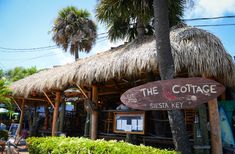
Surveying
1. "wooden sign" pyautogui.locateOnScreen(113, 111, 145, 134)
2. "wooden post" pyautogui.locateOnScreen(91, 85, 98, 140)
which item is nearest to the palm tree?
"wooden post" pyautogui.locateOnScreen(91, 85, 98, 140)

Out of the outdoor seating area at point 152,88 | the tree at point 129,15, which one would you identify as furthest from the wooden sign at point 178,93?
the tree at point 129,15

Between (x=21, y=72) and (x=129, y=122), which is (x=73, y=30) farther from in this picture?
(x=129, y=122)

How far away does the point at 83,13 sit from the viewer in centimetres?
2050

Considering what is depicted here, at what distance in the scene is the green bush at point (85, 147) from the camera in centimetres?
440

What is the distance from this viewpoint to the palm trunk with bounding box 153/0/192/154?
16.6 ft

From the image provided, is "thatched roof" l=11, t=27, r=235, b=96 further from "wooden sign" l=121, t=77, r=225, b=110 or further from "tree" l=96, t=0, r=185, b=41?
"wooden sign" l=121, t=77, r=225, b=110

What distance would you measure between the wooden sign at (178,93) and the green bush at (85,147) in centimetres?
84

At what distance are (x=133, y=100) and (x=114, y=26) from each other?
6671 millimetres

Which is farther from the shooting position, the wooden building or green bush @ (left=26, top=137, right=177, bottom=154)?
the wooden building

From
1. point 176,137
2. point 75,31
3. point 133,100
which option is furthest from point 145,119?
point 75,31

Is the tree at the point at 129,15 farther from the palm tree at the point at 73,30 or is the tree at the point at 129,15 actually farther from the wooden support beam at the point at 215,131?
the palm tree at the point at 73,30

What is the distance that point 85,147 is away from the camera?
4824 mm

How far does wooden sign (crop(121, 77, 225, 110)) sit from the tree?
505 cm

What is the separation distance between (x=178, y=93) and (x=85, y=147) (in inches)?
83.3
